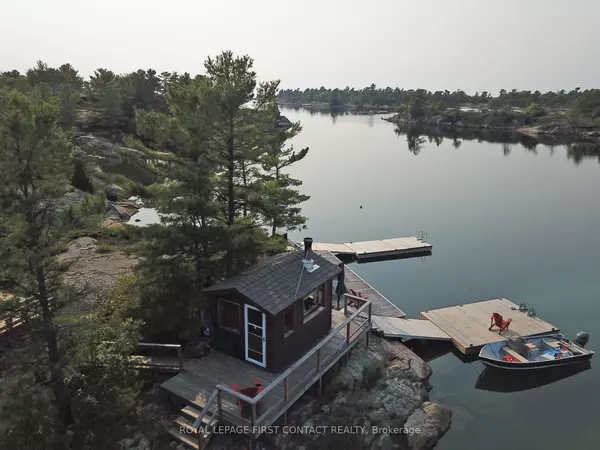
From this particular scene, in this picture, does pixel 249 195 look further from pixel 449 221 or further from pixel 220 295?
pixel 449 221

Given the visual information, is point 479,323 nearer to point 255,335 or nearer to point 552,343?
point 552,343

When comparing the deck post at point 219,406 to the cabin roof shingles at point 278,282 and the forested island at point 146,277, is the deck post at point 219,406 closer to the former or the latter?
the forested island at point 146,277

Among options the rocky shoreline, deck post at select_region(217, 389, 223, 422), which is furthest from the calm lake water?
the rocky shoreline

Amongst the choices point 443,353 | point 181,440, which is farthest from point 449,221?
point 181,440

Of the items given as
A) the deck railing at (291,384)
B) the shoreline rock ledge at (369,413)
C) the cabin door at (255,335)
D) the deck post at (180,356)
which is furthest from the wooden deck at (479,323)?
the deck post at (180,356)

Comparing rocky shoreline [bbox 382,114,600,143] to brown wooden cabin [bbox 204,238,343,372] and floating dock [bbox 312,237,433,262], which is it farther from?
brown wooden cabin [bbox 204,238,343,372]
